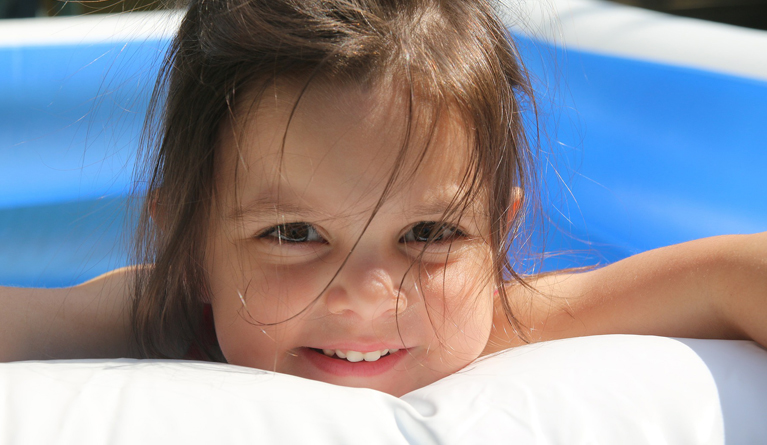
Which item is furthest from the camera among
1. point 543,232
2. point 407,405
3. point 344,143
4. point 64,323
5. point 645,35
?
point 645,35

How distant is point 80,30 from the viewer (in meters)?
2.67

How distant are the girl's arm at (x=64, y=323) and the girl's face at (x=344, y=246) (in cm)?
27

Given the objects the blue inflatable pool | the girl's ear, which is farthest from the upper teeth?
the blue inflatable pool

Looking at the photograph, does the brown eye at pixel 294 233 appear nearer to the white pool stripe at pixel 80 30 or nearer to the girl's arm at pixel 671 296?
the girl's arm at pixel 671 296

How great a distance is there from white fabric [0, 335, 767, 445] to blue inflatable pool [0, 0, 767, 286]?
1.27 m

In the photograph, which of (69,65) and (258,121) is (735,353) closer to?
(258,121)

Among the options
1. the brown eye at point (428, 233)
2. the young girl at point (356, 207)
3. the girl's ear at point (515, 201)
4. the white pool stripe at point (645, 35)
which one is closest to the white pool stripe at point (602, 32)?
the white pool stripe at point (645, 35)

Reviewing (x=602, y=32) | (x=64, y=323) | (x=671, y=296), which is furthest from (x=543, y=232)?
(x=602, y=32)

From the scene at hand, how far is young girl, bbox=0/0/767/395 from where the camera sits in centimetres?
100

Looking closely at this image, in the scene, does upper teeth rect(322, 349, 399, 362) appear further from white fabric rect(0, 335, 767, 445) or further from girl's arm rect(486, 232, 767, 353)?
girl's arm rect(486, 232, 767, 353)

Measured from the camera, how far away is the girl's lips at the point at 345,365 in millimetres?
1097

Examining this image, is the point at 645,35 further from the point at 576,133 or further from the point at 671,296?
the point at 671,296

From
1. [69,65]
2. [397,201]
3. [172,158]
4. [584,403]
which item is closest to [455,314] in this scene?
[397,201]

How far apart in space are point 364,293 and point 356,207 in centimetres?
12
